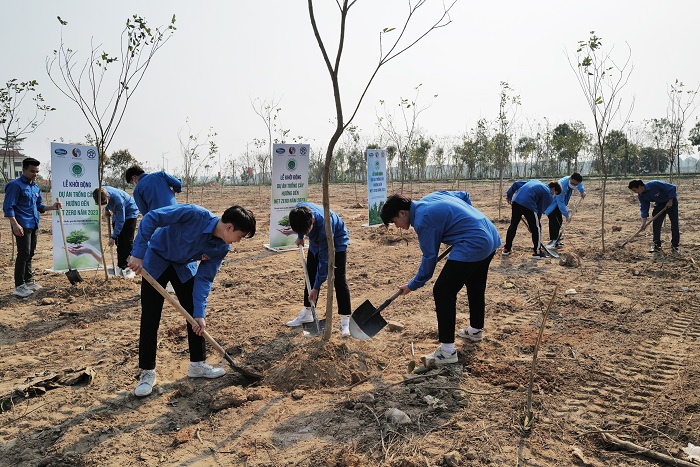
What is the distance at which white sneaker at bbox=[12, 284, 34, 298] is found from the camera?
6.07m

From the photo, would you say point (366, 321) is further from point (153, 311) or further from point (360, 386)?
point (153, 311)

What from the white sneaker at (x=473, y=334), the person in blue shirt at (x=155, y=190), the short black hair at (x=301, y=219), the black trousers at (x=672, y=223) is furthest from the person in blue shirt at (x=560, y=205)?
the person in blue shirt at (x=155, y=190)

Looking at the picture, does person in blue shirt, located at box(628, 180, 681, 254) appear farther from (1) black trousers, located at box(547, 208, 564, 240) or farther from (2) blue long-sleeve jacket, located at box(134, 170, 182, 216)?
(2) blue long-sleeve jacket, located at box(134, 170, 182, 216)

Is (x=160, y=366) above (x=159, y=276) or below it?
below

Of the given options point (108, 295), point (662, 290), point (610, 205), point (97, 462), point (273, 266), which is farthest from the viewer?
point (610, 205)

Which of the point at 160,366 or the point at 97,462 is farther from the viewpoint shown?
the point at 160,366

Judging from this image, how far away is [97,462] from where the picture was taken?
8.54 ft

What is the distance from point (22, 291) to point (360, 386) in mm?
5249

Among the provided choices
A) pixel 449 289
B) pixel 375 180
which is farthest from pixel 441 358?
pixel 375 180

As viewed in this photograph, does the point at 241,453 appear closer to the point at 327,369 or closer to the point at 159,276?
the point at 327,369

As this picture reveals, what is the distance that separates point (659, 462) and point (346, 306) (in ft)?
8.95

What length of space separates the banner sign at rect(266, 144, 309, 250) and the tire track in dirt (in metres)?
5.90

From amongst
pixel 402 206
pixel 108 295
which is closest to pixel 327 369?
pixel 402 206

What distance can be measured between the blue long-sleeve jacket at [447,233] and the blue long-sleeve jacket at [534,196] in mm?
4441
